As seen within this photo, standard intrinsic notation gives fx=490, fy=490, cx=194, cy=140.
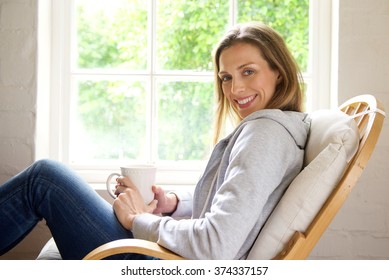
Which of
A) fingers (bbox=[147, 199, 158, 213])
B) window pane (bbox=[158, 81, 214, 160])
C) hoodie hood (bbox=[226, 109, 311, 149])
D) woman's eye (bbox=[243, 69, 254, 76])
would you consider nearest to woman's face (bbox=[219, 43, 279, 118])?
woman's eye (bbox=[243, 69, 254, 76])

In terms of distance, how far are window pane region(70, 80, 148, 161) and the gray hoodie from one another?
1.17 m

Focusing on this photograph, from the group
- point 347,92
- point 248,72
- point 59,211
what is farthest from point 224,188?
point 347,92

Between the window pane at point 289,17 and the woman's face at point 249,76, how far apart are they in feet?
3.38

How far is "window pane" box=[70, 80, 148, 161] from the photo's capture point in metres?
2.49

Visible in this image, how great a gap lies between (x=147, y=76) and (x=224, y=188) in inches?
54.3

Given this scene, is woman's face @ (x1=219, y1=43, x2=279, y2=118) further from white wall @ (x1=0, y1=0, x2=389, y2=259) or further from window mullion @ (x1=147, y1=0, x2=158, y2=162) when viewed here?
window mullion @ (x1=147, y1=0, x2=158, y2=162)

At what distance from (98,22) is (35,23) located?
0.39m

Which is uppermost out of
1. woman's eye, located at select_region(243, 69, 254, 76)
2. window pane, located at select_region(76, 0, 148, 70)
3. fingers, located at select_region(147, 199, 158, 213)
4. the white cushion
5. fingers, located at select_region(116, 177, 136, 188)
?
window pane, located at select_region(76, 0, 148, 70)

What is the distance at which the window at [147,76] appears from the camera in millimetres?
2457

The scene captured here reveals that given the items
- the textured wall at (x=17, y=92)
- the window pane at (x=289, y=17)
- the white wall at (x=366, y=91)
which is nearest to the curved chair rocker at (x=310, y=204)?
the white wall at (x=366, y=91)

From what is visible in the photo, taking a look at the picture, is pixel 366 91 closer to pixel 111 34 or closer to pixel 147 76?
pixel 147 76

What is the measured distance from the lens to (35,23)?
2.18 metres
